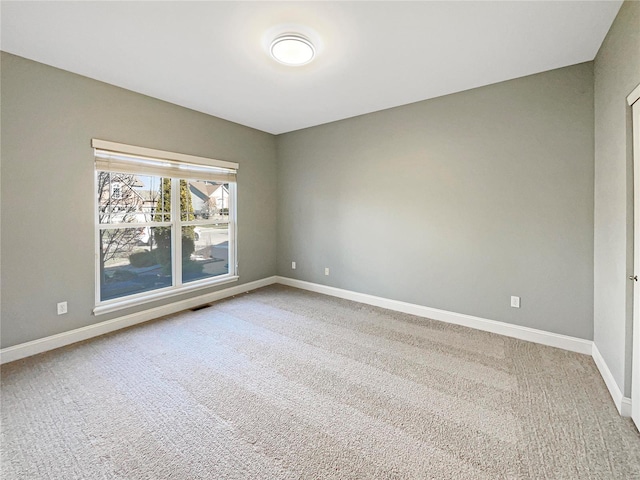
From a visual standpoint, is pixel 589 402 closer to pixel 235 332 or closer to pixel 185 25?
pixel 235 332

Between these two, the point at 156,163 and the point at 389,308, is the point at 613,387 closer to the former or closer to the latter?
the point at 389,308

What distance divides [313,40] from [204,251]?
123 inches

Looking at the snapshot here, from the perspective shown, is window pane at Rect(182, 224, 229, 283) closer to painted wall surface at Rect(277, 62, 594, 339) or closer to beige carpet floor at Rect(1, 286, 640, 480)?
beige carpet floor at Rect(1, 286, 640, 480)

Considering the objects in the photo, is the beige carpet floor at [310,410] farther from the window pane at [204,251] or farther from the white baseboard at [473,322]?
the window pane at [204,251]

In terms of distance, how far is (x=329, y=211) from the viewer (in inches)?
179

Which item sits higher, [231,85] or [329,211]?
[231,85]

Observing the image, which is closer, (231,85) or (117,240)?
(231,85)

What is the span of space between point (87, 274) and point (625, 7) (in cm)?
489

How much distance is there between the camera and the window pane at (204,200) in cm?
393

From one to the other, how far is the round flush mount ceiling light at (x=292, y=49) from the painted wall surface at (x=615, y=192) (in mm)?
2082

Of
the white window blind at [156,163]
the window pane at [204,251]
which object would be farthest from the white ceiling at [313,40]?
the window pane at [204,251]

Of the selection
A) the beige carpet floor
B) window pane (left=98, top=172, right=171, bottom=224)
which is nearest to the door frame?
the beige carpet floor

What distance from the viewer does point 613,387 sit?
2.06 m

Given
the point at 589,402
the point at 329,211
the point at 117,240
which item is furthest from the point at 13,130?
the point at 589,402
